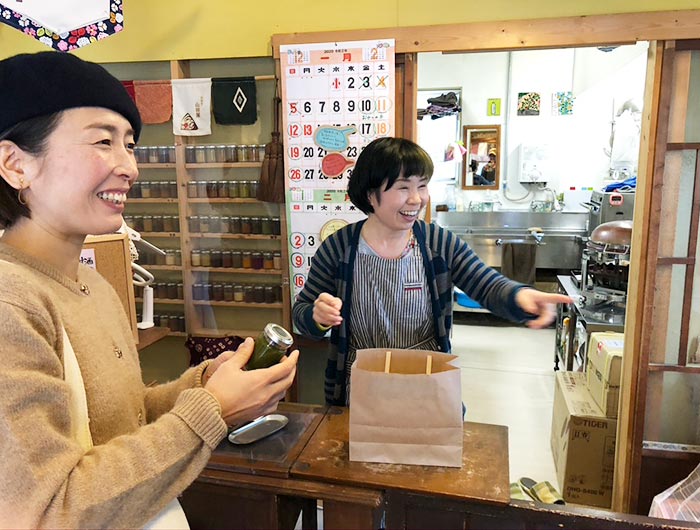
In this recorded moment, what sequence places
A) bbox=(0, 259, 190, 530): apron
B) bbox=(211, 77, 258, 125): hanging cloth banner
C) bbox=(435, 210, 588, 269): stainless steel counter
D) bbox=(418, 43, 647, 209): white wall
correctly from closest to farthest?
bbox=(0, 259, 190, 530): apron < bbox=(211, 77, 258, 125): hanging cloth banner < bbox=(435, 210, 588, 269): stainless steel counter < bbox=(418, 43, 647, 209): white wall

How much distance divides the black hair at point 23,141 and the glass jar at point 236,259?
2.46m

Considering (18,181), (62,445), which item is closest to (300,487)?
(62,445)

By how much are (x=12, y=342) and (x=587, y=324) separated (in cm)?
325

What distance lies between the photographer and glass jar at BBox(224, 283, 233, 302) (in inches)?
130

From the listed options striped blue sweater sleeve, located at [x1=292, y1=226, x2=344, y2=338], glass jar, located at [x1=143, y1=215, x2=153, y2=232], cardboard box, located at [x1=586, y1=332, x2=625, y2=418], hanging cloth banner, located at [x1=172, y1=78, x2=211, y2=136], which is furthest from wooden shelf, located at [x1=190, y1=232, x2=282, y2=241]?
cardboard box, located at [x1=586, y1=332, x2=625, y2=418]

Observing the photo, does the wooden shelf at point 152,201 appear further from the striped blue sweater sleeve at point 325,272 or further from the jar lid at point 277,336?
the jar lid at point 277,336

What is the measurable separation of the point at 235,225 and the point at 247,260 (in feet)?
0.79

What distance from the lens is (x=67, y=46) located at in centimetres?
220

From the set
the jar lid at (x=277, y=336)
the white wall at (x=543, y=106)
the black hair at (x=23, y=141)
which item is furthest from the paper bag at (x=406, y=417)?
the white wall at (x=543, y=106)

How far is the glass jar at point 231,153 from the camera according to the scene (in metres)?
3.14

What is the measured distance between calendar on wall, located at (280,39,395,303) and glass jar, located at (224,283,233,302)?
58cm

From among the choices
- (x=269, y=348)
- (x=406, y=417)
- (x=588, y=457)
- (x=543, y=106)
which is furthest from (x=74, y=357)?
(x=543, y=106)

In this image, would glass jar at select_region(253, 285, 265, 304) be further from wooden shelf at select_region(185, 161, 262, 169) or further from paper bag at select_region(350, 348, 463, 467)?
paper bag at select_region(350, 348, 463, 467)

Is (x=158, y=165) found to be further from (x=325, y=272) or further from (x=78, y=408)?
(x=78, y=408)
